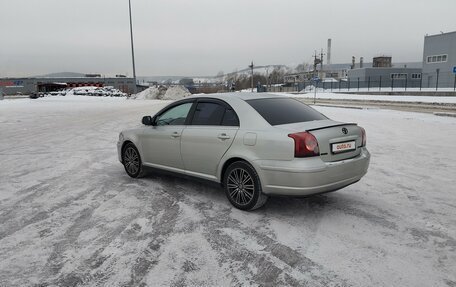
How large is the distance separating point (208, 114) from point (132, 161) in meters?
2.13

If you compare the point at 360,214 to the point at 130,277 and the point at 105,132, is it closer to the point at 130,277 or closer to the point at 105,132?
the point at 130,277

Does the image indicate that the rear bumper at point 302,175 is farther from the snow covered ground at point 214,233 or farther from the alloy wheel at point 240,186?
the snow covered ground at point 214,233

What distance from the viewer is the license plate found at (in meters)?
4.87

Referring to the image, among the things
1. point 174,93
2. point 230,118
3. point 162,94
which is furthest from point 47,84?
point 230,118

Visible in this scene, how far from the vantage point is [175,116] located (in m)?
6.36

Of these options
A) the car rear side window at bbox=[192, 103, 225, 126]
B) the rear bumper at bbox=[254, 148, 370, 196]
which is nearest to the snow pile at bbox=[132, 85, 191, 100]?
the car rear side window at bbox=[192, 103, 225, 126]

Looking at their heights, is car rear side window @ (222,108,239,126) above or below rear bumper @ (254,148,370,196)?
above

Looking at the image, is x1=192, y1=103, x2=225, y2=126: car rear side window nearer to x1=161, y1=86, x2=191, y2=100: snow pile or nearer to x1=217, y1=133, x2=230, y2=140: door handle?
x1=217, y1=133, x2=230, y2=140: door handle

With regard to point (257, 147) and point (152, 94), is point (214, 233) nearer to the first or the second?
→ point (257, 147)

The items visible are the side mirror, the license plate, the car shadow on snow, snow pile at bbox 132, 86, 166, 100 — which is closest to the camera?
the license plate

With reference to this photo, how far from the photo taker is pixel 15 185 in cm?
672

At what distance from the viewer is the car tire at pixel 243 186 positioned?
5.02 meters

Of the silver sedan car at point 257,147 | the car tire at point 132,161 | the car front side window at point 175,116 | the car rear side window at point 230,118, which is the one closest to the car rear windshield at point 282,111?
the silver sedan car at point 257,147

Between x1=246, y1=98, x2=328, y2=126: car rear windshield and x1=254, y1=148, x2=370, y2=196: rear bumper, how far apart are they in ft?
2.10
